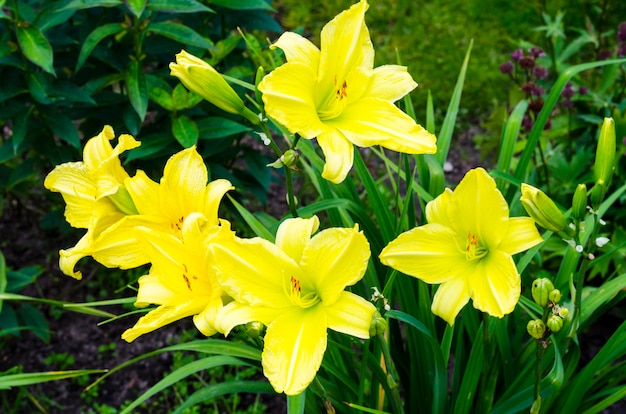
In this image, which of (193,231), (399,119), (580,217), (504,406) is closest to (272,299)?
(193,231)

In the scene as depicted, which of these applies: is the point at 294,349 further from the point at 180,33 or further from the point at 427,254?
the point at 180,33

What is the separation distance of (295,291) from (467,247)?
321mm

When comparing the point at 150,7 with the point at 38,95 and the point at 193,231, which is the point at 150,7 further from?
the point at 193,231

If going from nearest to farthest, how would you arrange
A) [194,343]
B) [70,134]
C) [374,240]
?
[194,343]
[374,240]
[70,134]

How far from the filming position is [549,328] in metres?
1.15

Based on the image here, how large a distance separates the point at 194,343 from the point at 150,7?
3.14 feet

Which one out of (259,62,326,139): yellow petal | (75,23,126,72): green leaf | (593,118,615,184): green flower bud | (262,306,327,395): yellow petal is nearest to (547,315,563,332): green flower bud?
(593,118,615,184): green flower bud

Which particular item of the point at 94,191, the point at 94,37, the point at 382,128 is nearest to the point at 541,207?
the point at 382,128

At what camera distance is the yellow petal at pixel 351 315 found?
106cm

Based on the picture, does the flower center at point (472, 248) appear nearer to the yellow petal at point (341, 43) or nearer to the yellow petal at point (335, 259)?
the yellow petal at point (335, 259)

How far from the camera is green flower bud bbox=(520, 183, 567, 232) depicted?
109 cm

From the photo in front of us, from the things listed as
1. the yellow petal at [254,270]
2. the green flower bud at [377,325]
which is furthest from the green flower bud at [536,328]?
the yellow petal at [254,270]

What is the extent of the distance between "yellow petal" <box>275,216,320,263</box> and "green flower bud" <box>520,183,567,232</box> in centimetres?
33

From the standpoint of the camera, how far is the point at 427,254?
1.17 meters
